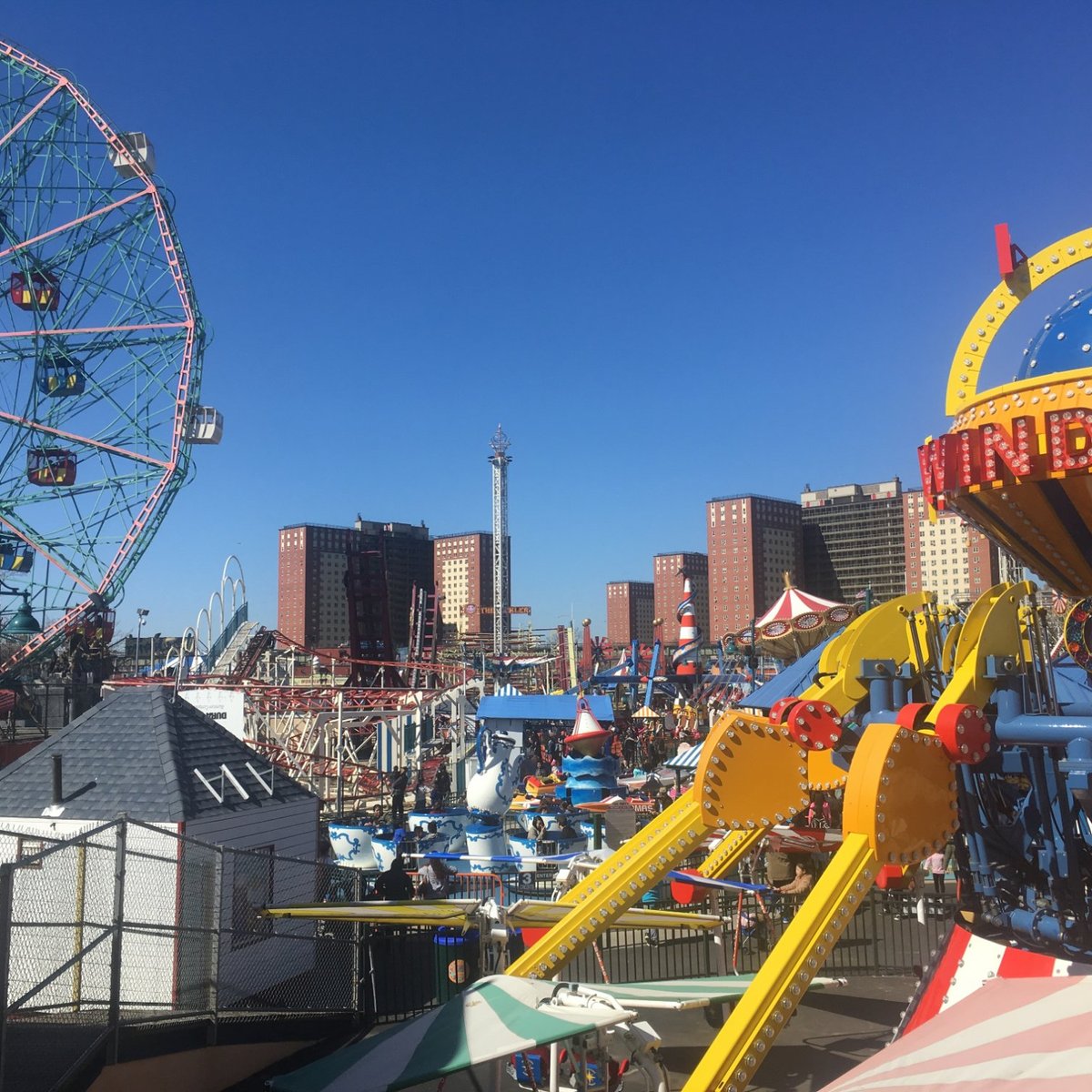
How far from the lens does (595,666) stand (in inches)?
2525

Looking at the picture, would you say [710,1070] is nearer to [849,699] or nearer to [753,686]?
[849,699]

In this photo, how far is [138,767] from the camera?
9.60 meters

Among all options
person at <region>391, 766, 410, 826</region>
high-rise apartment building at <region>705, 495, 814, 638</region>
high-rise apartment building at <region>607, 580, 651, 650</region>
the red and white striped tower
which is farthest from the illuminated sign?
high-rise apartment building at <region>607, 580, 651, 650</region>

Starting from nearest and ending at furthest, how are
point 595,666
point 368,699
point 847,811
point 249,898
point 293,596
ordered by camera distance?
point 847,811 → point 249,898 → point 368,699 → point 595,666 → point 293,596

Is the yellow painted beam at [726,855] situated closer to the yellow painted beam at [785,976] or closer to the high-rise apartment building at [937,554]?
the yellow painted beam at [785,976]

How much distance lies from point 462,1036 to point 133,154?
115 ft

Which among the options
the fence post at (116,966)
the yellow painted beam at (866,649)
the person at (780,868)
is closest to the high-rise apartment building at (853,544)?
the person at (780,868)

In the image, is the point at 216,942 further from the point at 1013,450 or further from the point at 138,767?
the point at 1013,450

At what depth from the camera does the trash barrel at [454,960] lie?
31.6ft

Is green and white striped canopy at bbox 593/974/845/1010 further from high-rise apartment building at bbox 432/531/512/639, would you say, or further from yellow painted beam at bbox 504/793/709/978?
high-rise apartment building at bbox 432/531/512/639

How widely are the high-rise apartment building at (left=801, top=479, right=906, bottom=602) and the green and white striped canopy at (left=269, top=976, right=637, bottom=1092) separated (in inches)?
5407

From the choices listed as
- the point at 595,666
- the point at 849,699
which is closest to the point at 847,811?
the point at 849,699

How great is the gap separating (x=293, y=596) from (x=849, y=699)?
132 meters

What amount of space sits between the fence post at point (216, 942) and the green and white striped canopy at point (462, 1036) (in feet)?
5.45
